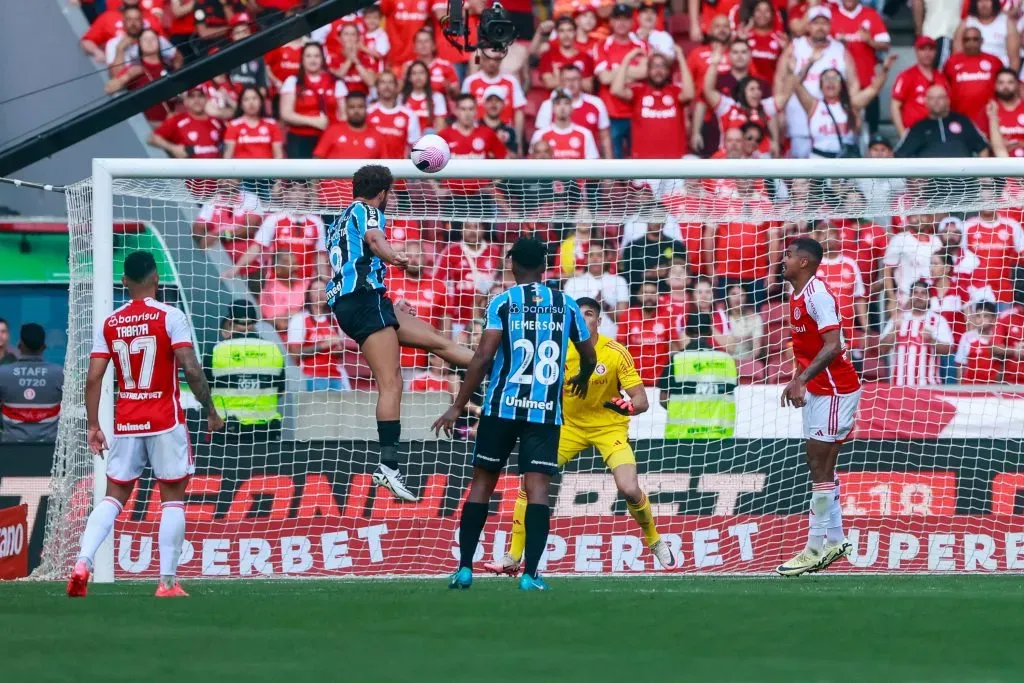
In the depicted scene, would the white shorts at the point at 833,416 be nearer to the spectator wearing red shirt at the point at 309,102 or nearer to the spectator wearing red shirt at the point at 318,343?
the spectator wearing red shirt at the point at 318,343

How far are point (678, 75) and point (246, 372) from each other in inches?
255

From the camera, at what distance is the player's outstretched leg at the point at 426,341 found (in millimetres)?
9695

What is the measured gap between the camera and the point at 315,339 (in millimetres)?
12469

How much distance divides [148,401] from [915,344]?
6.36m

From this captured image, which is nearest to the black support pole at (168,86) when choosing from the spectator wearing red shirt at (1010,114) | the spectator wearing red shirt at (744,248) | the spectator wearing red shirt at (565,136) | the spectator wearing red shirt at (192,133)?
the spectator wearing red shirt at (192,133)

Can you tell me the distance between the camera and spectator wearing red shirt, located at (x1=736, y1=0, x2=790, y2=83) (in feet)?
53.9

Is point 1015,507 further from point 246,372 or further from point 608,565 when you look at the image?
point 246,372

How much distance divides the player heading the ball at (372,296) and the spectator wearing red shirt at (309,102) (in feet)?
22.0

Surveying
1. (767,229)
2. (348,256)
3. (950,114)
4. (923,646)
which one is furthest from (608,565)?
(950,114)

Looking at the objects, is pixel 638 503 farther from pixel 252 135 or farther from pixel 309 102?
pixel 309 102

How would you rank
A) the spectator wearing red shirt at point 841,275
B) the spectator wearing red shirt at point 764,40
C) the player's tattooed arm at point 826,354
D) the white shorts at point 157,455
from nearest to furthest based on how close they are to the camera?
1. the white shorts at point 157,455
2. the player's tattooed arm at point 826,354
3. the spectator wearing red shirt at point 841,275
4. the spectator wearing red shirt at point 764,40

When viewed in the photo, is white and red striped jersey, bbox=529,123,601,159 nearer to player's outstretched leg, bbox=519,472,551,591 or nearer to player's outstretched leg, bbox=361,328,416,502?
player's outstretched leg, bbox=361,328,416,502

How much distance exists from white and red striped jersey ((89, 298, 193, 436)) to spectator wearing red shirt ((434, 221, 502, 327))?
154 inches

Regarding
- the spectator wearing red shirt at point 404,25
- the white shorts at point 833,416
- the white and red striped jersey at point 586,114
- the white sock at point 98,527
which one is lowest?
the white sock at point 98,527
